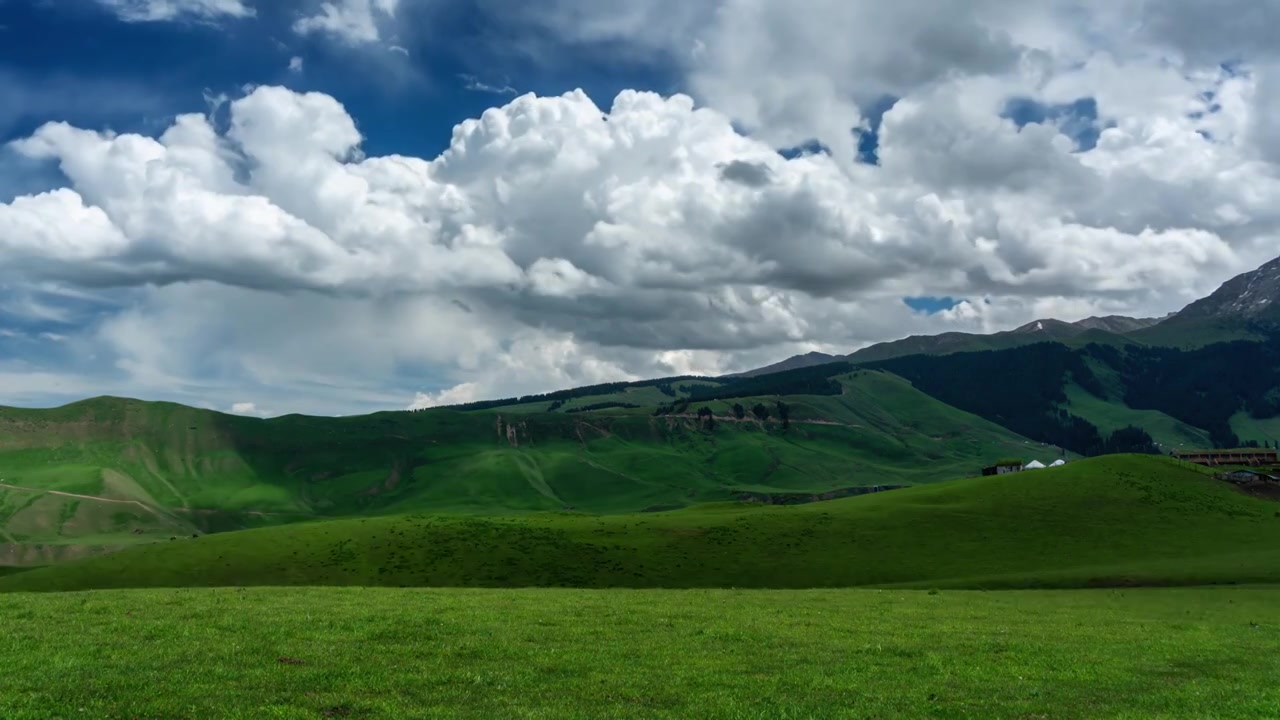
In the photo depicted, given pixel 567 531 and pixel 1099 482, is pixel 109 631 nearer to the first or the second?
pixel 567 531

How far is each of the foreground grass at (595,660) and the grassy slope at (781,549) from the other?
3458 centimetres

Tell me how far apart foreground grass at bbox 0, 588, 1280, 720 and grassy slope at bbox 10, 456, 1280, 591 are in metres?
34.6

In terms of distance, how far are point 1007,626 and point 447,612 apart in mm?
26233

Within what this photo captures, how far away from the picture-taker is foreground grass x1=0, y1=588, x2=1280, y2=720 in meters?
20.8

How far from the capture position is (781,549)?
8750 centimetres

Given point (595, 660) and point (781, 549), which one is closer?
point (595, 660)

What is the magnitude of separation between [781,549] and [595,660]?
6375 cm

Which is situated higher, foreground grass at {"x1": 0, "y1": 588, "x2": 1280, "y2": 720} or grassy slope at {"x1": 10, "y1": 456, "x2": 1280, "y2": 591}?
foreground grass at {"x1": 0, "y1": 588, "x2": 1280, "y2": 720}

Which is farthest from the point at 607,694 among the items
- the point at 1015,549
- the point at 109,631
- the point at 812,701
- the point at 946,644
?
the point at 1015,549

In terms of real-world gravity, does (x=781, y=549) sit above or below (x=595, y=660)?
below

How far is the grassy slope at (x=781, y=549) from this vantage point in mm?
76688

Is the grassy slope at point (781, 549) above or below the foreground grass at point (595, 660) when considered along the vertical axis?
below

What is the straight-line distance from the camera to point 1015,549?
8738 cm

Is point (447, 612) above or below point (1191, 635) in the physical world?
above
